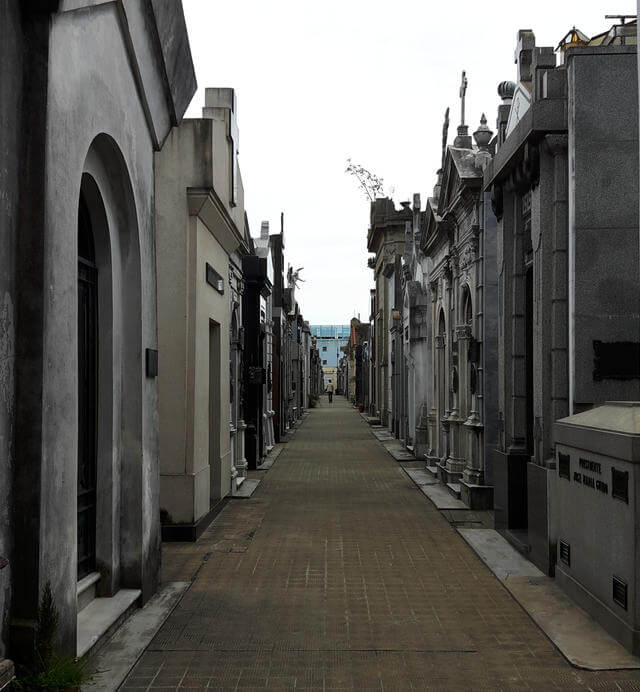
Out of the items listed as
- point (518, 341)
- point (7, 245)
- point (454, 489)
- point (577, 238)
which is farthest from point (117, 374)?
point (454, 489)

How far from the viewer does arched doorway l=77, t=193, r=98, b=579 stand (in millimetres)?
5949

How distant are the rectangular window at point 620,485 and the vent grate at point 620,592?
58cm

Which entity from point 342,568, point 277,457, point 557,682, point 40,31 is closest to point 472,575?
point 342,568

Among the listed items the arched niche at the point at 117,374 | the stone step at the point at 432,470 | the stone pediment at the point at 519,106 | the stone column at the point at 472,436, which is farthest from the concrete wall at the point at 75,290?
the stone step at the point at 432,470

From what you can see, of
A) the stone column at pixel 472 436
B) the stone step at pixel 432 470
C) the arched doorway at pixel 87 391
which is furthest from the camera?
the stone step at pixel 432 470

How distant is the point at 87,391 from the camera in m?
6.10

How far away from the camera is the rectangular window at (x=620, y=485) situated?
5535 mm

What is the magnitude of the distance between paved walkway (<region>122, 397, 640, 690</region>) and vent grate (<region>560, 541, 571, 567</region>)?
60cm

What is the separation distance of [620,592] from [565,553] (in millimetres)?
1410

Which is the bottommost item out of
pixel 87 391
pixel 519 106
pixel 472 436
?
pixel 472 436

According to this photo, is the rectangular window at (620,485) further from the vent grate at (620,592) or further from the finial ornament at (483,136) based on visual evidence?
the finial ornament at (483,136)

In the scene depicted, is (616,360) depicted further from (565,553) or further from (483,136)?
(483,136)

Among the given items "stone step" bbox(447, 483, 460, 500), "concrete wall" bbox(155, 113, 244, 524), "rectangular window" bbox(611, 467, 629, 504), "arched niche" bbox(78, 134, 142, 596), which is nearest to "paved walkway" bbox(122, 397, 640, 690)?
"arched niche" bbox(78, 134, 142, 596)

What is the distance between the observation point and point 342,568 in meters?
8.06
